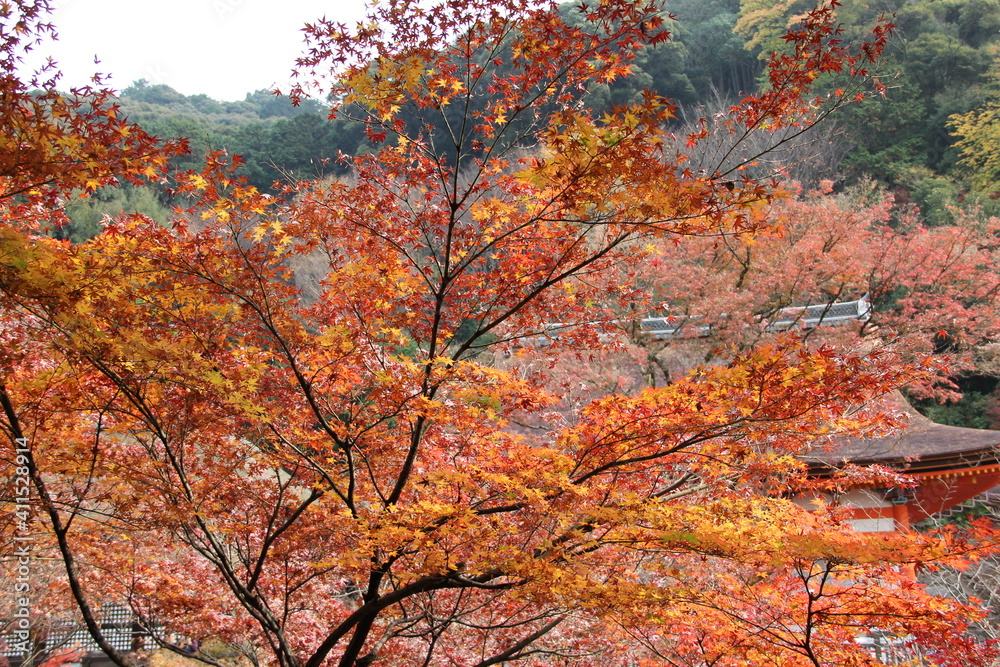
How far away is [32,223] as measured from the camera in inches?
145

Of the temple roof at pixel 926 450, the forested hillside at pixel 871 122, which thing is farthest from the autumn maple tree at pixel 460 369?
the forested hillside at pixel 871 122

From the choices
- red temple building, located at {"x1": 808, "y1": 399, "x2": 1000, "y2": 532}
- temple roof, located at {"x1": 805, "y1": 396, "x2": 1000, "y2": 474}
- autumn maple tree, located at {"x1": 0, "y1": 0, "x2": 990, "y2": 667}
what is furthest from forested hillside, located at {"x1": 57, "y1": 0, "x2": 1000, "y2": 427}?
autumn maple tree, located at {"x1": 0, "y1": 0, "x2": 990, "y2": 667}

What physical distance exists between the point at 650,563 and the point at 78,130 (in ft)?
11.9

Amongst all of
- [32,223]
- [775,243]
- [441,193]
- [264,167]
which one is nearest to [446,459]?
[441,193]

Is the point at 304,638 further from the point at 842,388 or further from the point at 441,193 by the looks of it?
the point at 842,388

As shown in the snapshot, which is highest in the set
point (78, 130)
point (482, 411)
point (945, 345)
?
point (78, 130)

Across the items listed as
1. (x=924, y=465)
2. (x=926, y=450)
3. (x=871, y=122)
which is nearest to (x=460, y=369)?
(x=926, y=450)

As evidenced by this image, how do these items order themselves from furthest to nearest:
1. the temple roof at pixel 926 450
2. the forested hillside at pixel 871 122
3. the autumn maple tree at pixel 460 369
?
1. the forested hillside at pixel 871 122
2. the temple roof at pixel 926 450
3. the autumn maple tree at pixel 460 369

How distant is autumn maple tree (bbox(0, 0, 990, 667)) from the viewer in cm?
292

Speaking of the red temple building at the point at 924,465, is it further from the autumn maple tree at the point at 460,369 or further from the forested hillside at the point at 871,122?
the autumn maple tree at the point at 460,369

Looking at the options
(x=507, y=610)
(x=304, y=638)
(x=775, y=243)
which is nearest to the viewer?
(x=507, y=610)

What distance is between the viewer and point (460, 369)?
3525 mm

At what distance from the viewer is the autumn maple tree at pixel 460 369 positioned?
2.92m

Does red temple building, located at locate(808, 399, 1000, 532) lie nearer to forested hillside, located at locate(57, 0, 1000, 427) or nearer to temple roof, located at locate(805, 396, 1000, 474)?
temple roof, located at locate(805, 396, 1000, 474)
